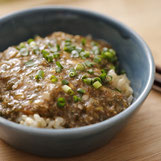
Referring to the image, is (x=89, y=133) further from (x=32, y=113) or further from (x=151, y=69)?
(x=151, y=69)

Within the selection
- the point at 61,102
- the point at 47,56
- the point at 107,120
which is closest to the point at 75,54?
the point at 47,56

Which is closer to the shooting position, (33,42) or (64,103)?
(64,103)

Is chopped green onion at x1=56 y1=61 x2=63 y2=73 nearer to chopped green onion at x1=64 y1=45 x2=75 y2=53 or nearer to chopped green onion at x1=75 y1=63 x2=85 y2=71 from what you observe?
chopped green onion at x1=75 y1=63 x2=85 y2=71

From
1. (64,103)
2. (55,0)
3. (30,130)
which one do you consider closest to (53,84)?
(64,103)

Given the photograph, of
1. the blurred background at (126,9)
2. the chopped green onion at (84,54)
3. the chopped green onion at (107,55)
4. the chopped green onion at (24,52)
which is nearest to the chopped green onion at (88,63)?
the chopped green onion at (84,54)

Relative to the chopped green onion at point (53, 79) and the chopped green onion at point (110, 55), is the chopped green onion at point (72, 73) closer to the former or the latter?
the chopped green onion at point (53, 79)

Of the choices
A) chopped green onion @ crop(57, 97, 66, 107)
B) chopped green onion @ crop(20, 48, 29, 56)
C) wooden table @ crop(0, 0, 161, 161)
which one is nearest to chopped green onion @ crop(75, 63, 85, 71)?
chopped green onion @ crop(57, 97, 66, 107)
